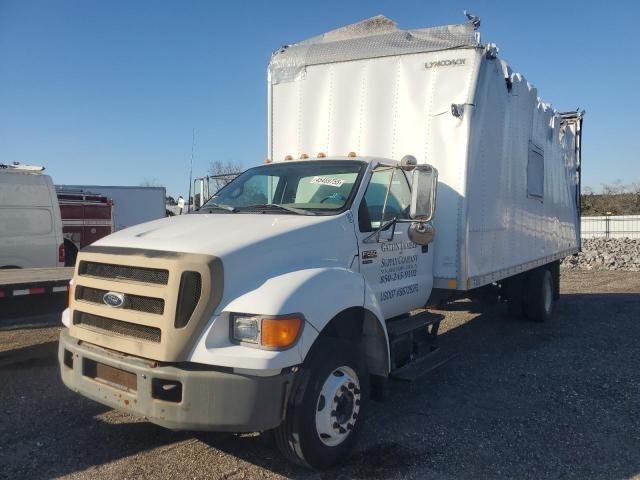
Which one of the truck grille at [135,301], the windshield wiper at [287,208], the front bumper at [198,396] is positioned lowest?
the front bumper at [198,396]

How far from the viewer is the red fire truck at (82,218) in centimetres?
1368

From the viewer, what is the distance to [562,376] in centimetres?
601

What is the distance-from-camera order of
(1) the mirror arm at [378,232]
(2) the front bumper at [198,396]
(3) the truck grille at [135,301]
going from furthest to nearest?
(1) the mirror arm at [378,232]
(3) the truck grille at [135,301]
(2) the front bumper at [198,396]

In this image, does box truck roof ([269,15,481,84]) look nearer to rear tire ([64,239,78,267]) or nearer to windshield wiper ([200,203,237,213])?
windshield wiper ([200,203,237,213])

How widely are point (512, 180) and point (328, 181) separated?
325 centimetres

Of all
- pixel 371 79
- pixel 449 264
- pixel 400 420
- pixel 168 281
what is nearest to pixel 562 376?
pixel 449 264

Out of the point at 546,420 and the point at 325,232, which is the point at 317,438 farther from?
the point at 546,420

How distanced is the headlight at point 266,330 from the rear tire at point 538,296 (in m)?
6.67

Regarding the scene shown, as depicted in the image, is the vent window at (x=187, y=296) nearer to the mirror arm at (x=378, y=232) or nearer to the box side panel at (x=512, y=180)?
the mirror arm at (x=378, y=232)

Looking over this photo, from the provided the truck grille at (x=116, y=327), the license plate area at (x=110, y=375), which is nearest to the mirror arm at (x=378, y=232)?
the truck grille at (x=116, y=327)

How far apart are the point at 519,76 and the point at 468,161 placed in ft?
7.09

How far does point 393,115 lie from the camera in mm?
5859

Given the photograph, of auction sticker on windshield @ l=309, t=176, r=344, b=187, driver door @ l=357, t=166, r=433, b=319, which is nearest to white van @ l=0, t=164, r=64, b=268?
auction sticker on windshield @ l=309, t=176, r=344, b=187

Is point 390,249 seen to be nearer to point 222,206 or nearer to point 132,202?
point 222,206
